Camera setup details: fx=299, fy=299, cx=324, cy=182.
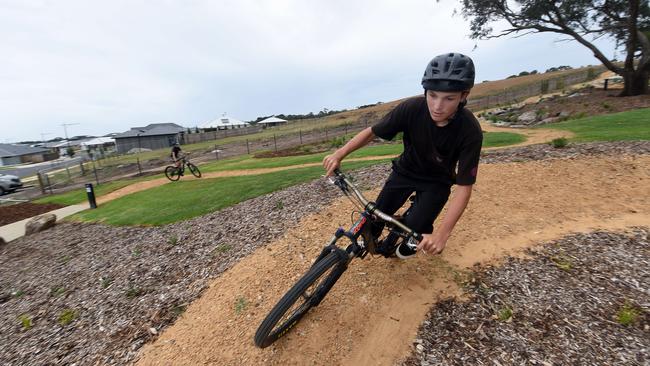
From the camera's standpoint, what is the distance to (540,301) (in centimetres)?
353

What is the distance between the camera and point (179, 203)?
11.9m

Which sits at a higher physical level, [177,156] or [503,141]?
[177,156]

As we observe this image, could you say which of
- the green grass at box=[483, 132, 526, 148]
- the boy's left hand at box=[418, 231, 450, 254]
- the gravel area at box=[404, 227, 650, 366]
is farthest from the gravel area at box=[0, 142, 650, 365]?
the boy's left hand at box=[418, 231, 450, 254]

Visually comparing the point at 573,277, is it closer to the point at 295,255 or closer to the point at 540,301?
the point at 540,301

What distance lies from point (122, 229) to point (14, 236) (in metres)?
6.32

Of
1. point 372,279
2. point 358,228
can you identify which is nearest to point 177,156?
point 372,279

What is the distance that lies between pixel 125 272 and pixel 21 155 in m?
92.4

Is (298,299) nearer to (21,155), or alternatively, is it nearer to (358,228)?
(358,228)

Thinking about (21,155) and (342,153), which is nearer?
(342,153)

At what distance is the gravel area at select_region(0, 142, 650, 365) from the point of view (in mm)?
4590

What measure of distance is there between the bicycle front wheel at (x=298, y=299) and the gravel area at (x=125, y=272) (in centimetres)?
217

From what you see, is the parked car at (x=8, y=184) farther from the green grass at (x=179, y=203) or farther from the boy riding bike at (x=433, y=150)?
the boy riding bike at (x=433, y=150)

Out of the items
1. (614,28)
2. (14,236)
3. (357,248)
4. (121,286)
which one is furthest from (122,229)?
(614,28)

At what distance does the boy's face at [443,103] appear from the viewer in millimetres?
2857
